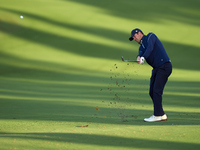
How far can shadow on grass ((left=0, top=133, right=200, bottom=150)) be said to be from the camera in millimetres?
5043

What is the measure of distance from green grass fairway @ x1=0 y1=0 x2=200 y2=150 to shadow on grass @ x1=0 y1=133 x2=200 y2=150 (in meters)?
Result: 0.01

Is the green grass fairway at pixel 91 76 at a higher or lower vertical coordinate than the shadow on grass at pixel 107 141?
higher

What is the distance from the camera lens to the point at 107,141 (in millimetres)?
5402

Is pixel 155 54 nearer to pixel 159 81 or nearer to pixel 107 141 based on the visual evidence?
pixel 159 81

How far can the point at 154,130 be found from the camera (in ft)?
19.6

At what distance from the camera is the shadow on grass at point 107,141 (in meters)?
5.04

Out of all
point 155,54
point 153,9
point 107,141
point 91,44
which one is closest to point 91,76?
point 91,44

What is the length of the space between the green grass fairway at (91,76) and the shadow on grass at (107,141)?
0.04 feet

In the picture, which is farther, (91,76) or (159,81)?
(91,76)

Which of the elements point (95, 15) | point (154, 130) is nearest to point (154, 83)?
point (154, 130)

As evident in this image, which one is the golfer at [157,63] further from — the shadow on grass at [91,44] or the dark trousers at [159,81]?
the shadow on grass at [91,44]

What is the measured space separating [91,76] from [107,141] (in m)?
13.6

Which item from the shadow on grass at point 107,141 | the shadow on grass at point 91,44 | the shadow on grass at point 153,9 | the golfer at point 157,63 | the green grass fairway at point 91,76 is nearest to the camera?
the shadow on grass at point 107,141

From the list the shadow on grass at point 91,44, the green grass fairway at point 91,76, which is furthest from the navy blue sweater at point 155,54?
the shadow on grass at point 91,44
